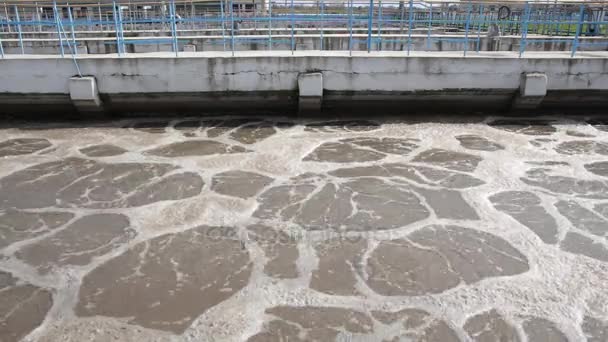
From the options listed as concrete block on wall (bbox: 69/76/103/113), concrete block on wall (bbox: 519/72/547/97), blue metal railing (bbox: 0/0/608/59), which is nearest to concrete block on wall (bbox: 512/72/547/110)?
concrete block on wall (bbox: 519/72/547/97)

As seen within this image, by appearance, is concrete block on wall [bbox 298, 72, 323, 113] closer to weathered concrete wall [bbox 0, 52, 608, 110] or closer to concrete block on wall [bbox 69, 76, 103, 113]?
weathered concrete wall [bbox 0, 52, 608, 110]

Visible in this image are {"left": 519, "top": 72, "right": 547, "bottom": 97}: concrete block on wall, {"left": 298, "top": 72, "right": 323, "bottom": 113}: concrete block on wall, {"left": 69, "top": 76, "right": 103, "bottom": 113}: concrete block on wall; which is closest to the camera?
{"left": 69, "top": 76, "right": 103, "bottom": 113}: concrete block on wall

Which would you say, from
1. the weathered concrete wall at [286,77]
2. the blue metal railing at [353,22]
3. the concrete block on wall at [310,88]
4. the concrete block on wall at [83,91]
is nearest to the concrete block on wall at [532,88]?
the weathered concrete wall at [286,77]

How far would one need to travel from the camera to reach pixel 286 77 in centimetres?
831

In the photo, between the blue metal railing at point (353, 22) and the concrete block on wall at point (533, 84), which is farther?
the blue metal railing at point (353, 22)

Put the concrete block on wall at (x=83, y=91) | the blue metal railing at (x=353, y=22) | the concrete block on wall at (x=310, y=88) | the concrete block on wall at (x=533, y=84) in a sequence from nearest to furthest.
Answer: the concrete block on wall at (x=83, y=91) < the concrete block on wall at (x=310, y=88) < the concrete block on wall at (x=533, y=84) < the blue metal railing at (x=353, y=22)

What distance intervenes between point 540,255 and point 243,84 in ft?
18.4

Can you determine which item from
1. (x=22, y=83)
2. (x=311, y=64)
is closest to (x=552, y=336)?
(x=311, y=64)

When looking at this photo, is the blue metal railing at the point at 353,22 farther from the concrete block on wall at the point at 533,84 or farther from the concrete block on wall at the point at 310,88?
the concrete block on wall at the point at 310,88

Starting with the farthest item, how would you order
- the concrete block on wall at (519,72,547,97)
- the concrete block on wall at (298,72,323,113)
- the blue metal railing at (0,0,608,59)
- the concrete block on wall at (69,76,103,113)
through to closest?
the blue metal railing at (0,0,608,59), the concrete block on wall at (519,72,547,97), the concrete block on wall at (298,72,323,113), the concrete block on wall at (69,76,103,113)

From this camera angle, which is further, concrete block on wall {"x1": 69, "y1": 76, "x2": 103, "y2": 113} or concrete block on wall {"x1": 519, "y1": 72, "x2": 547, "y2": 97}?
concrete block on wall {"x1": 519, "y1": 72, "x2": 547, "y2": 97}

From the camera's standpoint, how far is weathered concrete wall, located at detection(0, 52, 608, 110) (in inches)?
316

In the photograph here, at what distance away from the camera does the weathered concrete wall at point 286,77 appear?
316 inches

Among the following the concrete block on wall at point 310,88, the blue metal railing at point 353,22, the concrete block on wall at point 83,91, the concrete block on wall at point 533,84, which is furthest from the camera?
the blue metal railing at point 353,22
